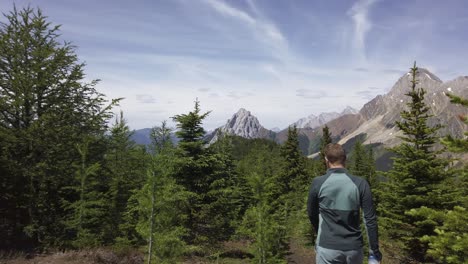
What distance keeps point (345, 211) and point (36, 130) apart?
17458 millimetres

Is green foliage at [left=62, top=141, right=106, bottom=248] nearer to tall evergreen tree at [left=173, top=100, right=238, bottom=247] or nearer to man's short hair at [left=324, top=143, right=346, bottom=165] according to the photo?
tall evergreen tree at [left=173, top=100, right=238, bottom=247]

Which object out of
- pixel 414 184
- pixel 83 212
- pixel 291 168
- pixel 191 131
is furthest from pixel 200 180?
pixel 291 168

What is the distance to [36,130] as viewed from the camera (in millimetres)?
17047

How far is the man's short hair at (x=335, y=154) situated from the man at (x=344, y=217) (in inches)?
0.6

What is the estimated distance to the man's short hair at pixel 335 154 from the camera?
15.3 ft

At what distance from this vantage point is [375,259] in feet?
15.0

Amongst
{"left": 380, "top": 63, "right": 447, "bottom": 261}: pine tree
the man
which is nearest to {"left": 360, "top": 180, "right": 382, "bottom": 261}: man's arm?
the man

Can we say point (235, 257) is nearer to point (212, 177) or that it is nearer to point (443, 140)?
point (212, 177)

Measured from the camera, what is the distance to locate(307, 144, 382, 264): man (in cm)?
448

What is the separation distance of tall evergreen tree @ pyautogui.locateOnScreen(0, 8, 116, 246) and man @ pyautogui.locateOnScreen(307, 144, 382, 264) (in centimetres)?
1591

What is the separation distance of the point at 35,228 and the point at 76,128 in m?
5.93

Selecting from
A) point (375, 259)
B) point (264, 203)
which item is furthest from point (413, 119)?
point (375, 259)

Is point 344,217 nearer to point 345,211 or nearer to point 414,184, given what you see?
point 345,211

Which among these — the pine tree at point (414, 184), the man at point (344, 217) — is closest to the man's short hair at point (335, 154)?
the man at point (344, 217)
